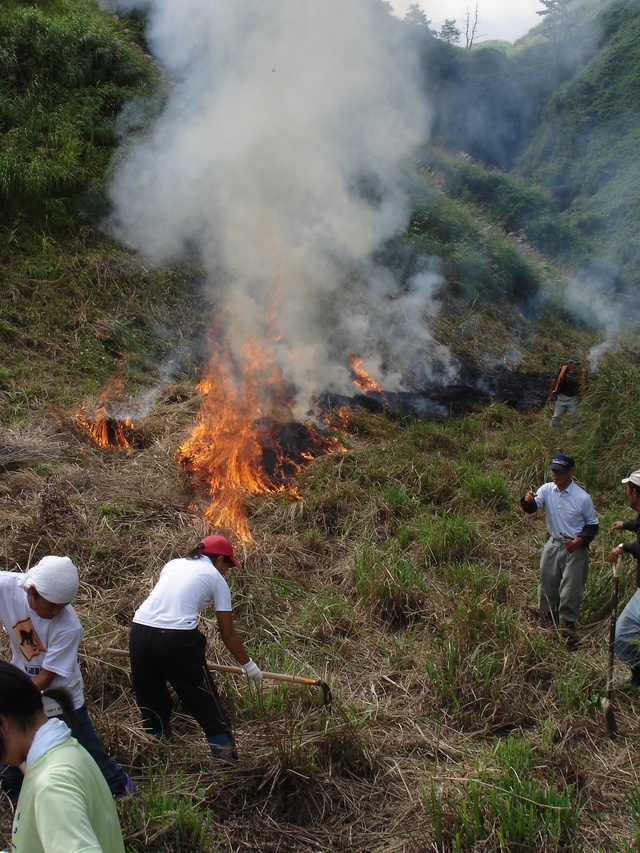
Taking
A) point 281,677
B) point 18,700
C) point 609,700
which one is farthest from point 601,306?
point 18,700

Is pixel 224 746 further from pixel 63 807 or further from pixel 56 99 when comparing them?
pixel 56 99

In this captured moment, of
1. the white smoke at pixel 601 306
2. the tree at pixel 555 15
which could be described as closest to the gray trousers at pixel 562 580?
the white smoke at pixel 601 306

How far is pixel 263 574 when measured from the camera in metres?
5.14

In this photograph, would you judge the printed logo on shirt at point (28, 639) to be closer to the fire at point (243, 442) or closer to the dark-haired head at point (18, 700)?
the dark-haired head at point (18, 700)

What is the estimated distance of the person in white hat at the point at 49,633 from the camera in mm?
2562

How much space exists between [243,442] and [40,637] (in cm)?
464

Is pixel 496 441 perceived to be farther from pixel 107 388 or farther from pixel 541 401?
pixel 107 388

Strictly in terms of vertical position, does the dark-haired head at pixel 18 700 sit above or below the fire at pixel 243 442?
above

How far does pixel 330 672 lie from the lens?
4.08 m

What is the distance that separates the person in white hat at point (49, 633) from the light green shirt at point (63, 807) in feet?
3.30

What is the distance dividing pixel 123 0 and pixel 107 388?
10.5 m

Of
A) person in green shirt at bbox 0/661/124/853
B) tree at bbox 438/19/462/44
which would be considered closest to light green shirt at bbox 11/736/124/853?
person in green shirt at bbox 0/661/124/853

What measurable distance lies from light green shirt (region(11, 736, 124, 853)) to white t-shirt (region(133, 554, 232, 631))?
4.29 ft

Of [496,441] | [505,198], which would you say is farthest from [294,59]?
[505,198]
